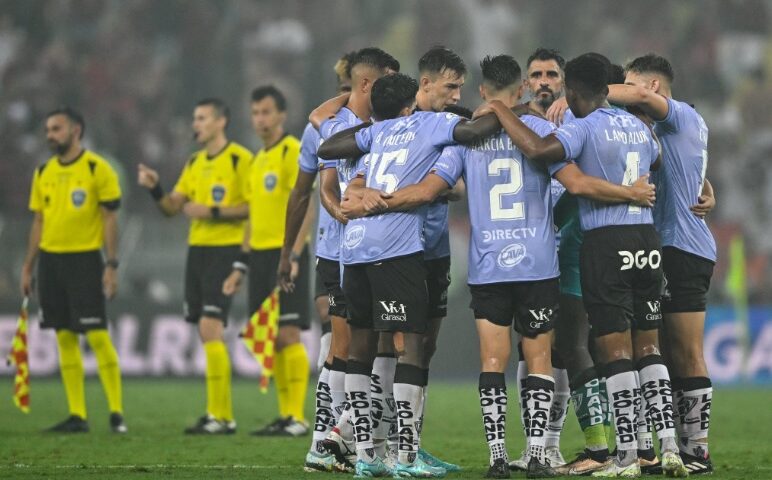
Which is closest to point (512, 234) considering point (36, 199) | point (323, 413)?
point (323, 413)

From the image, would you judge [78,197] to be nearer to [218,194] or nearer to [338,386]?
[218,194]

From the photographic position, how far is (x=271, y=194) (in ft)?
36.3

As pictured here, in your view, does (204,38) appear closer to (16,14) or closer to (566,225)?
(16,14)

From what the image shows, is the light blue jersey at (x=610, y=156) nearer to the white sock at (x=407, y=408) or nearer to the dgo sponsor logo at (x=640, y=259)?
the dgo sponsor logo at (x=640, y=259)

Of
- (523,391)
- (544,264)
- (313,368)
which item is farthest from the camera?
(313,368)

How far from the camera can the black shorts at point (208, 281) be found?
1113cm

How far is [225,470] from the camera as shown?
7781 millimetres

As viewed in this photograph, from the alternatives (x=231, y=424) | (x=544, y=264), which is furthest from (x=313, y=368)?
(x=544, y=264)

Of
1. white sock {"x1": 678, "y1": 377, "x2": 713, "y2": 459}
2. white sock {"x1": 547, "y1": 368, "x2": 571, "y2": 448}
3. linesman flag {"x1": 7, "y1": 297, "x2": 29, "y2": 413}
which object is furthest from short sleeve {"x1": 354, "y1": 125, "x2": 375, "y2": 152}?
linesman flag {"x1": 7, "y1": 297, "x2": 29, "y2": 413}

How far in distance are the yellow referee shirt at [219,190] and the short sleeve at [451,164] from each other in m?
4.51

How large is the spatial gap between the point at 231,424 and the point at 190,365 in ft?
19.9

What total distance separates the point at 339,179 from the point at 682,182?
2.16 metres

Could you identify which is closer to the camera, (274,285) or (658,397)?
(658,397)

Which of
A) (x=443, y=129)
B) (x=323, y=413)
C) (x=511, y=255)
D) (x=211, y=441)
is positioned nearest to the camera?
(x=511, y=255)
